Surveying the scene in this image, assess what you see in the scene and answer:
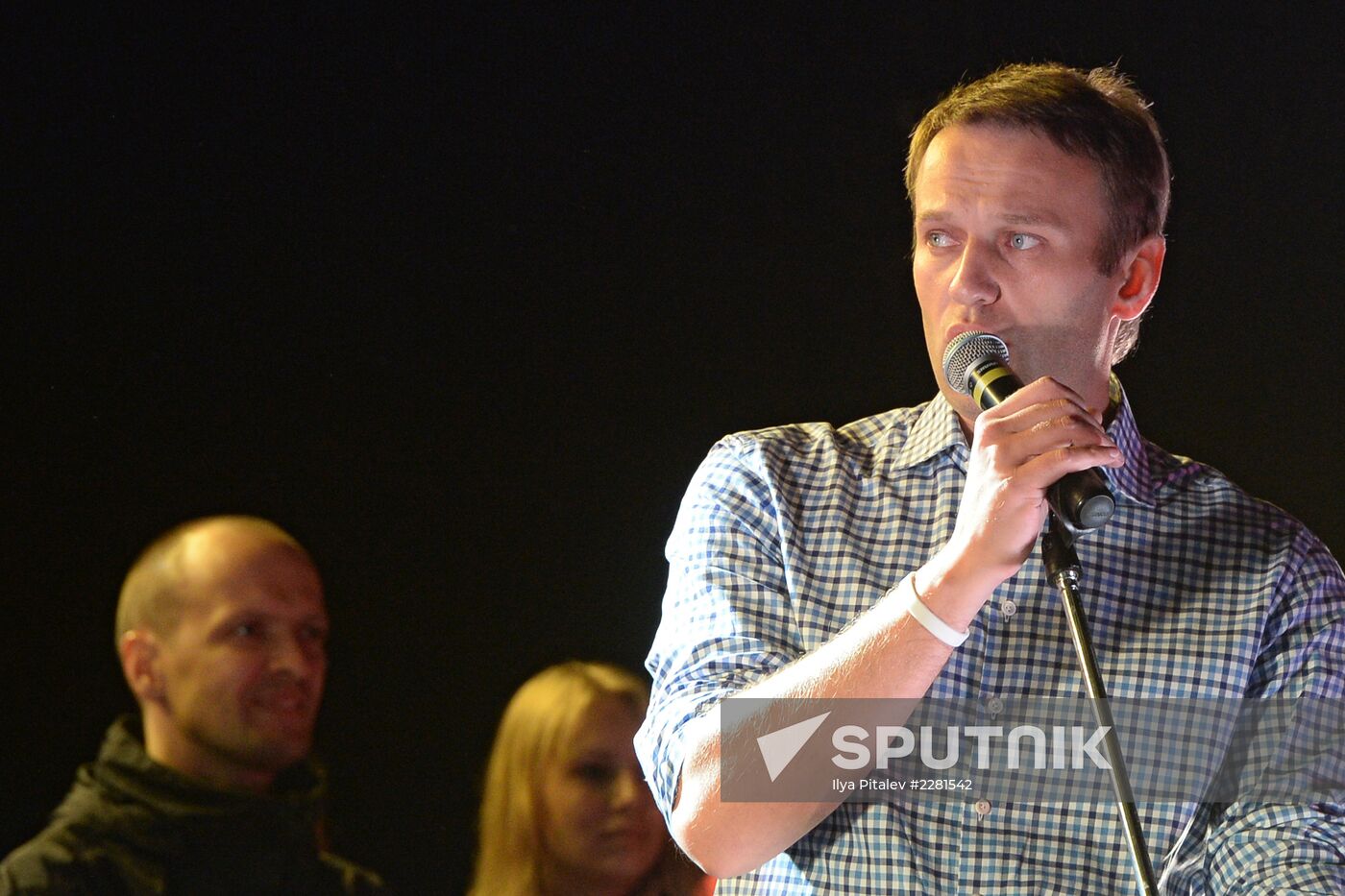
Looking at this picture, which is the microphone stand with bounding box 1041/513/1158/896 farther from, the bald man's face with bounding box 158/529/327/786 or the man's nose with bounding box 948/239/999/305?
the bald man's face with bounding box 158/529/327/786

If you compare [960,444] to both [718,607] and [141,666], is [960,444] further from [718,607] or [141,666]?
[141,666]

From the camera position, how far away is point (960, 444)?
5.38 ft

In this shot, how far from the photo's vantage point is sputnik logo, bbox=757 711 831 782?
4.54 feet

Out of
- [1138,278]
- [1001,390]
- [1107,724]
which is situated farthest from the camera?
[1138,278]

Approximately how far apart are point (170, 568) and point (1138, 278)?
1662 mm

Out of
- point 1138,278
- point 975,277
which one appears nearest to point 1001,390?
point 975,277

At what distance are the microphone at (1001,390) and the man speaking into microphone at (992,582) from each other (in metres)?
0.03

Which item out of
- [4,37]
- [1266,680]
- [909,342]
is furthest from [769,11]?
[1266,680]

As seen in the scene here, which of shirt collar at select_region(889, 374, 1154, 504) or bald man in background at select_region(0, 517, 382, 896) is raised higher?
shirt collar at select_region(889, 374, 1154, 504)

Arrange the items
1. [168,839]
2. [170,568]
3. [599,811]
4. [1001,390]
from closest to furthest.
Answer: [1001,390] < [168,839] < [170,568] < [599,811]

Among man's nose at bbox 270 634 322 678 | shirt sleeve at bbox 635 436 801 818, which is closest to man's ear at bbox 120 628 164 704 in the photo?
man's nose at bbox 270 634 322 678

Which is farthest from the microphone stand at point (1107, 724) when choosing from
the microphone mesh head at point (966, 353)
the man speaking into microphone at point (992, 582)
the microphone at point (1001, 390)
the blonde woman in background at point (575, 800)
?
the blonde woman in background at point (575, 800)

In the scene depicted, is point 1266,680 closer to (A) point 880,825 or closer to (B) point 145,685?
(A) point 880,825

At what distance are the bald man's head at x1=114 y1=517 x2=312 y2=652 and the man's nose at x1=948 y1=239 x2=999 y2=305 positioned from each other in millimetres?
1429
